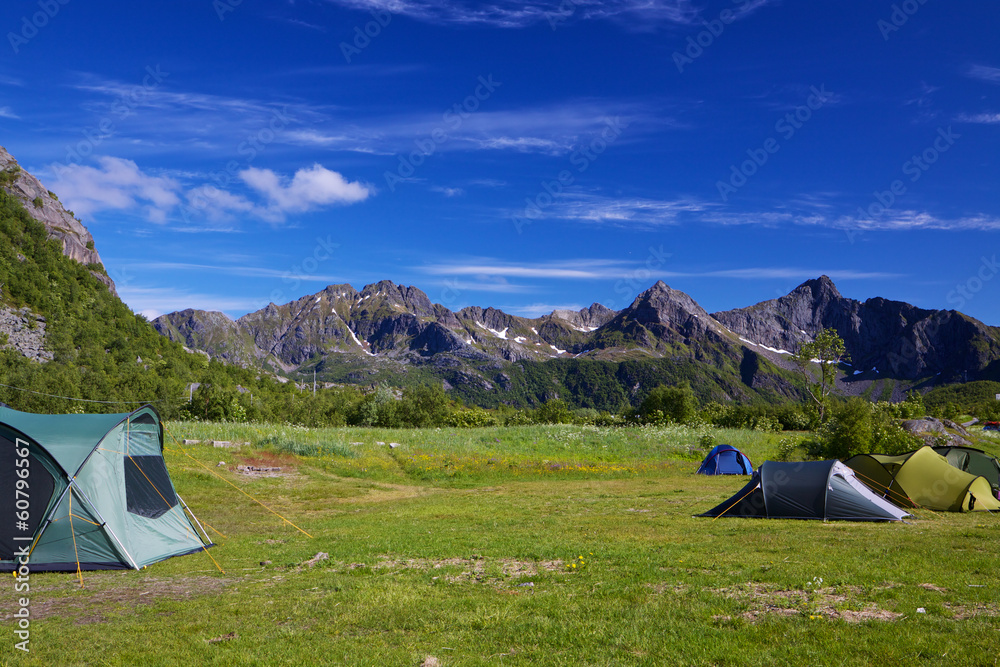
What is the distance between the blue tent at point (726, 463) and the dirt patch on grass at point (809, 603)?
25.8 m

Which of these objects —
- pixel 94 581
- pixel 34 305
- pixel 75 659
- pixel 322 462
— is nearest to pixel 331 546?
pixel 94 581

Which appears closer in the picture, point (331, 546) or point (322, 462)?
point (331, 546)

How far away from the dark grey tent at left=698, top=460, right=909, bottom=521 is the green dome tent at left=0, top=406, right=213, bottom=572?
16.7 meters

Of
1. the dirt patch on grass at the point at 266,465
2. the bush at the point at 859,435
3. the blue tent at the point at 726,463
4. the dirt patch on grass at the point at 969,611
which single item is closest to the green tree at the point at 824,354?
the bush at the point at 859,435

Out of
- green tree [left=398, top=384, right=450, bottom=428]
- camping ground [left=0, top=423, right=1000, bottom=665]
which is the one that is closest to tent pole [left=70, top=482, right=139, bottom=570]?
camping ground [left=0, top=423, right=1000, bottom=665]

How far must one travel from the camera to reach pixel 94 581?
11805 millimetres

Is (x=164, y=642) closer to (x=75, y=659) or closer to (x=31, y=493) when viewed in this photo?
Result: (x=75, y=659)

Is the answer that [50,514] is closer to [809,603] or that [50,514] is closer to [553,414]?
[809,603]

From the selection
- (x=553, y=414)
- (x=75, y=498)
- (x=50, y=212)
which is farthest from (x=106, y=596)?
(x=50, y=212)

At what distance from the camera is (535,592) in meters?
10.6

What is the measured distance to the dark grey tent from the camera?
1794cm

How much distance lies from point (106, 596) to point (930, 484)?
24.9 metres

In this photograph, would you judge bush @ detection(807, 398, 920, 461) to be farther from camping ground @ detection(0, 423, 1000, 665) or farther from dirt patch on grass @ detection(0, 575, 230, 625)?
dirt patch on grass @ detection(0, 575, 230, 625)

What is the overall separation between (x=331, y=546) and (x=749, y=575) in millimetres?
10125
